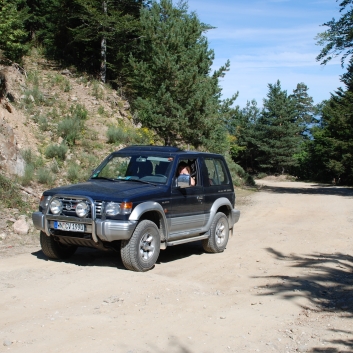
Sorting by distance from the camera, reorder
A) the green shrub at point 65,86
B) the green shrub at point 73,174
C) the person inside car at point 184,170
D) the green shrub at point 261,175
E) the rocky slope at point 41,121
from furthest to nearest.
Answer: the green shrub at point 261,175, the green shrub at point 65,86, the green shrub at point 73,174, the rocky slope at point 41,121, the person inside car at point 184,170

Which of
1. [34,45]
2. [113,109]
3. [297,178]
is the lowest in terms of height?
[297,178]

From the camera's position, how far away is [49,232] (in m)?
8.02

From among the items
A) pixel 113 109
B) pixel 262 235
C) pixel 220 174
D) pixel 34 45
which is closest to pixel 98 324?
pixel 220 174

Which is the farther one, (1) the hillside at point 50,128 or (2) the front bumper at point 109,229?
(1) the hillside at point 50,128

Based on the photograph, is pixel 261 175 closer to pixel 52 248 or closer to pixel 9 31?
pixel 9 31

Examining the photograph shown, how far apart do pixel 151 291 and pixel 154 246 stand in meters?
1.43

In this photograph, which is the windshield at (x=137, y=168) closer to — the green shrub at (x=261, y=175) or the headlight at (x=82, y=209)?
the headlight at (x=82, y=209)

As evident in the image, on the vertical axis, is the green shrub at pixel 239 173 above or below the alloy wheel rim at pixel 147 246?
above

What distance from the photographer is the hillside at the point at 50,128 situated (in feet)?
46.0

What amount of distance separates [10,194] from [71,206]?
4.96 m

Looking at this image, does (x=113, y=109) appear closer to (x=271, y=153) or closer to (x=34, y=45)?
(x=34, y=45)

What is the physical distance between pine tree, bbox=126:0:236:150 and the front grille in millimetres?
13833

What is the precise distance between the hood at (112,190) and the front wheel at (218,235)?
5.96 ft

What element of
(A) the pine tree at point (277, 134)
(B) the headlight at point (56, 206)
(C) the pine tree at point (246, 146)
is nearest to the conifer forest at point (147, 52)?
(B) the headlight at point (56, 206)
